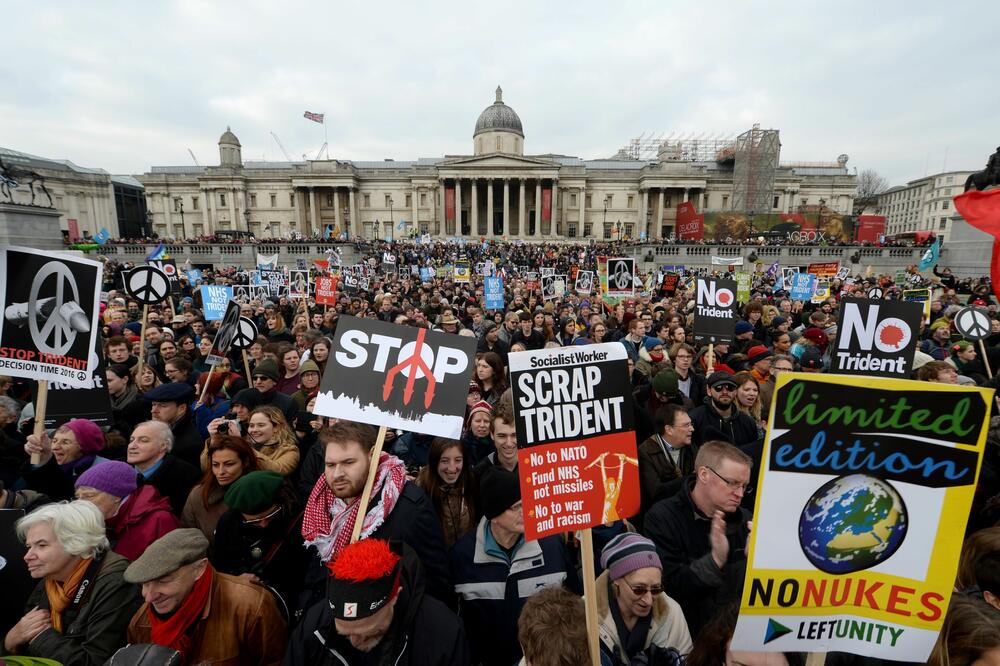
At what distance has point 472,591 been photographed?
8.57 ft

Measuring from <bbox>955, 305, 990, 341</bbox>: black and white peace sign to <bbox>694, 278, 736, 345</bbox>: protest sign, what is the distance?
3042 millimetres

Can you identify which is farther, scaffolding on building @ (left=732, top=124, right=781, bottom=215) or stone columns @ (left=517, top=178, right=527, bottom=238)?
stone columns @ (left=517, top=178, right=527, bottom=238)

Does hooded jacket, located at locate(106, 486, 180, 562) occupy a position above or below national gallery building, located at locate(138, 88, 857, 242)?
below

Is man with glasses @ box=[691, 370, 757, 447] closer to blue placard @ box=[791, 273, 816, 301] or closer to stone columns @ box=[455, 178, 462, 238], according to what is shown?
blue placard @ box=[791, 273, 816, 301]

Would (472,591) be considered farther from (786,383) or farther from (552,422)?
(786,383)

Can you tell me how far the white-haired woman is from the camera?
86.3 inches

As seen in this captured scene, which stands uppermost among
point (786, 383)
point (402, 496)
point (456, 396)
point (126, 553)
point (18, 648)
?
point (786, 383)

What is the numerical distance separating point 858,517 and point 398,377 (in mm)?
2297

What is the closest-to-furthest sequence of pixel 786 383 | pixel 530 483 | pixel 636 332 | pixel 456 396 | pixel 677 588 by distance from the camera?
pixel 786 383 < pixel 530 483 < pixel 677 588 < pixel 456 396 < pixel 636 332

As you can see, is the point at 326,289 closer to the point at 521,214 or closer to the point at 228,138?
the point at 521,214

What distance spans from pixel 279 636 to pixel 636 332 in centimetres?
658

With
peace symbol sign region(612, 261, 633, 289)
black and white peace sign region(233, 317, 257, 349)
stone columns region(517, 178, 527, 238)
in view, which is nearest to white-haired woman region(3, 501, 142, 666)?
black and white peace sign region(233, 317, 257, 349)

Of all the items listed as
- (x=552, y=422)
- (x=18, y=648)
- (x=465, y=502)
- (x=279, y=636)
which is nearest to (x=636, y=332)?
(x=465, y=502)

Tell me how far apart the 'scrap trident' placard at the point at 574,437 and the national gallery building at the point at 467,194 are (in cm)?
6349
